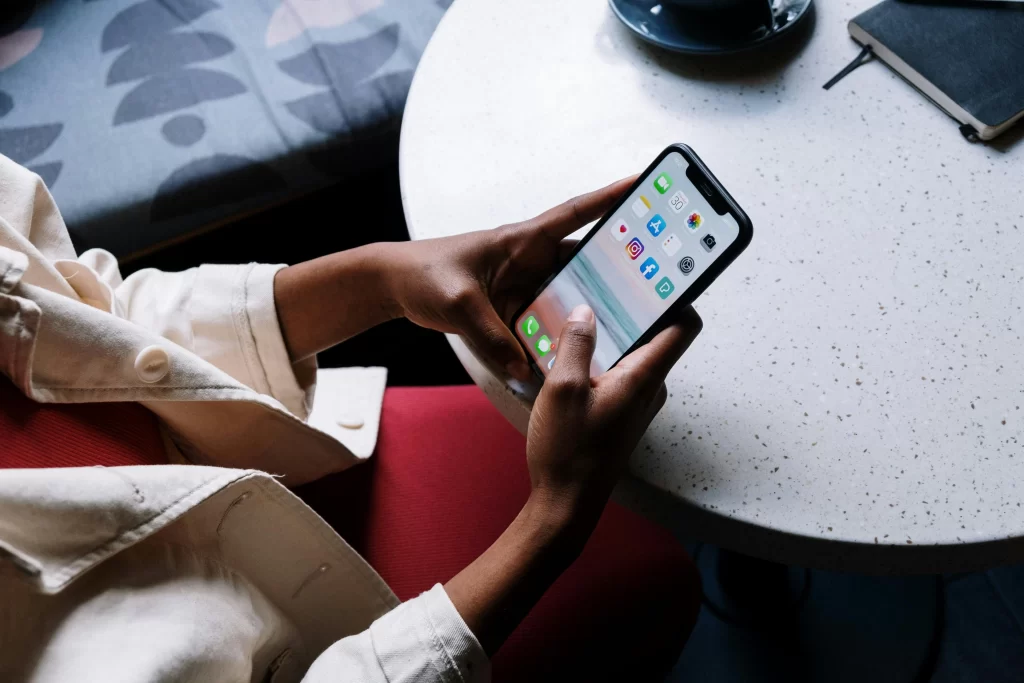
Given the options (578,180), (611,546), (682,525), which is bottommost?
(611,546)

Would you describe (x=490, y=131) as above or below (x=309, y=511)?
above

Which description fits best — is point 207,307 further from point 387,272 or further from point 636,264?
point 636,264

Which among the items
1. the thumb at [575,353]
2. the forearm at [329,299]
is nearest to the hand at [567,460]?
the thumb at [575,353]

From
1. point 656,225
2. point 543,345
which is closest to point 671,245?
point 656,225

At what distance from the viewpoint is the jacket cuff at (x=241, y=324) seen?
696mm

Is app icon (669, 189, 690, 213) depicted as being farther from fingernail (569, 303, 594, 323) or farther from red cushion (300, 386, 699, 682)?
red cushion (300, 386, 699, 682)

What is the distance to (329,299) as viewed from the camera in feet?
2.31

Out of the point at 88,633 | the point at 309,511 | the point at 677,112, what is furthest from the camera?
the point at 677,112

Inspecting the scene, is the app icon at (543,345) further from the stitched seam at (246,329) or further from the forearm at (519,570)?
the stitched seam at (246,329)

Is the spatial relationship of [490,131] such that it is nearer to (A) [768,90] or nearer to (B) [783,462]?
(A) [768,90]

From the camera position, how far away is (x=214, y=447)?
652 millimetres

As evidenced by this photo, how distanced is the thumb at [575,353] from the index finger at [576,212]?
95 mm

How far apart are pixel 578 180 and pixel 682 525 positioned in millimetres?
301

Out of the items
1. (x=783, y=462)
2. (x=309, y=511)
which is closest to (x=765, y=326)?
(x=783, y=462)
